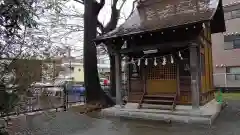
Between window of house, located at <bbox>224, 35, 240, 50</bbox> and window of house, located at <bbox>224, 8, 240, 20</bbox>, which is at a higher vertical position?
window of house, located at <bbox>224, 8, 240, 20</bbox>

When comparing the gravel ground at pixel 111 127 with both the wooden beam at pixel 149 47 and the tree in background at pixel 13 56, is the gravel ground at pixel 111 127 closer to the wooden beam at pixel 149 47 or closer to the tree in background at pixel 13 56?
the wooden beam at pixel 149 47

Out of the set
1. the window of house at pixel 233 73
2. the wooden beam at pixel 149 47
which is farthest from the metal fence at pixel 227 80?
the wooden beam at pixel 149 47

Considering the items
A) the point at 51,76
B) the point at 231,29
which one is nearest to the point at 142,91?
the point at 51,76

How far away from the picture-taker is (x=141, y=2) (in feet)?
40.9

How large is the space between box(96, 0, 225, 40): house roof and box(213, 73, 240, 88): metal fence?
445 inches

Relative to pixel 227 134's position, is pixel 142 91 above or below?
above

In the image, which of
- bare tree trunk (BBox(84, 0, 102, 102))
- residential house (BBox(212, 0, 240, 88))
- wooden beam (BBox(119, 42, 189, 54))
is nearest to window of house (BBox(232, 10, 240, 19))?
residential house (BBox(212, 0, 240, 88))

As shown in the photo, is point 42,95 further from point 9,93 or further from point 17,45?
point 9,93

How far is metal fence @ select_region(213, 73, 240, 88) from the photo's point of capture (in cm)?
2172

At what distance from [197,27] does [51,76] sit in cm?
490

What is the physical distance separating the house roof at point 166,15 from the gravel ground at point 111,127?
3229 millimetres

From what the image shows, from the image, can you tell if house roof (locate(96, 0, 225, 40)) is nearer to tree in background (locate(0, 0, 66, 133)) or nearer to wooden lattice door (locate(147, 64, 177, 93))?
wooden lattice door (locate(147, 64, 177, 93))

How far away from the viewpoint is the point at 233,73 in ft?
72.3

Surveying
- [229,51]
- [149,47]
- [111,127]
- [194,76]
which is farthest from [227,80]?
[111,127]
